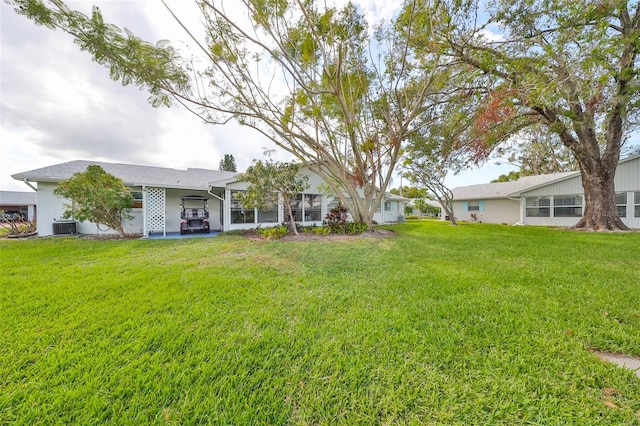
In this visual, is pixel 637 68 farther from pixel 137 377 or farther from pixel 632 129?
pixel 137 377

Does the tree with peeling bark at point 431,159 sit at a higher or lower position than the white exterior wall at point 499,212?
higher

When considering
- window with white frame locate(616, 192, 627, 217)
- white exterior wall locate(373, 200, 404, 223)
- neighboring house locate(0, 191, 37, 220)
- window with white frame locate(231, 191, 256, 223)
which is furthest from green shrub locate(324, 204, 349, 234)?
neighboring house locate(0, 191, 37, 220)

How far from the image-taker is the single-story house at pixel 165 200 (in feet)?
31.8

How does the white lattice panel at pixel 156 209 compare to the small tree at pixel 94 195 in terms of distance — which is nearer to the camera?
the small tree at pixel 94 195

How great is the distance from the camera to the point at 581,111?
9.84 metres

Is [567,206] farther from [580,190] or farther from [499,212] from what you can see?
[499,212]

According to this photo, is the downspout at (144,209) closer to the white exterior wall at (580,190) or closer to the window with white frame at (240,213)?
the window with white frame at (240,213)

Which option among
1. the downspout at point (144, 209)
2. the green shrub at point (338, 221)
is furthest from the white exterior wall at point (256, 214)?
the downspout at point (144, 209)

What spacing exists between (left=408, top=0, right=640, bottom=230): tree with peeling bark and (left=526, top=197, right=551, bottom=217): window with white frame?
7.64 metres

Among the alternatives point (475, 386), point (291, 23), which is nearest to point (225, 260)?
point (475, 386)

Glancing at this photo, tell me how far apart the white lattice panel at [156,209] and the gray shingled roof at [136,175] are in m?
0.46

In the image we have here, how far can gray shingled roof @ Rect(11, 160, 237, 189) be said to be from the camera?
9.45m

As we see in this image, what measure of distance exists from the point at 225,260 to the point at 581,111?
14.8 metres

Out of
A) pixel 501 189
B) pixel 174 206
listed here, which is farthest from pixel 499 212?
pixel 174 206
